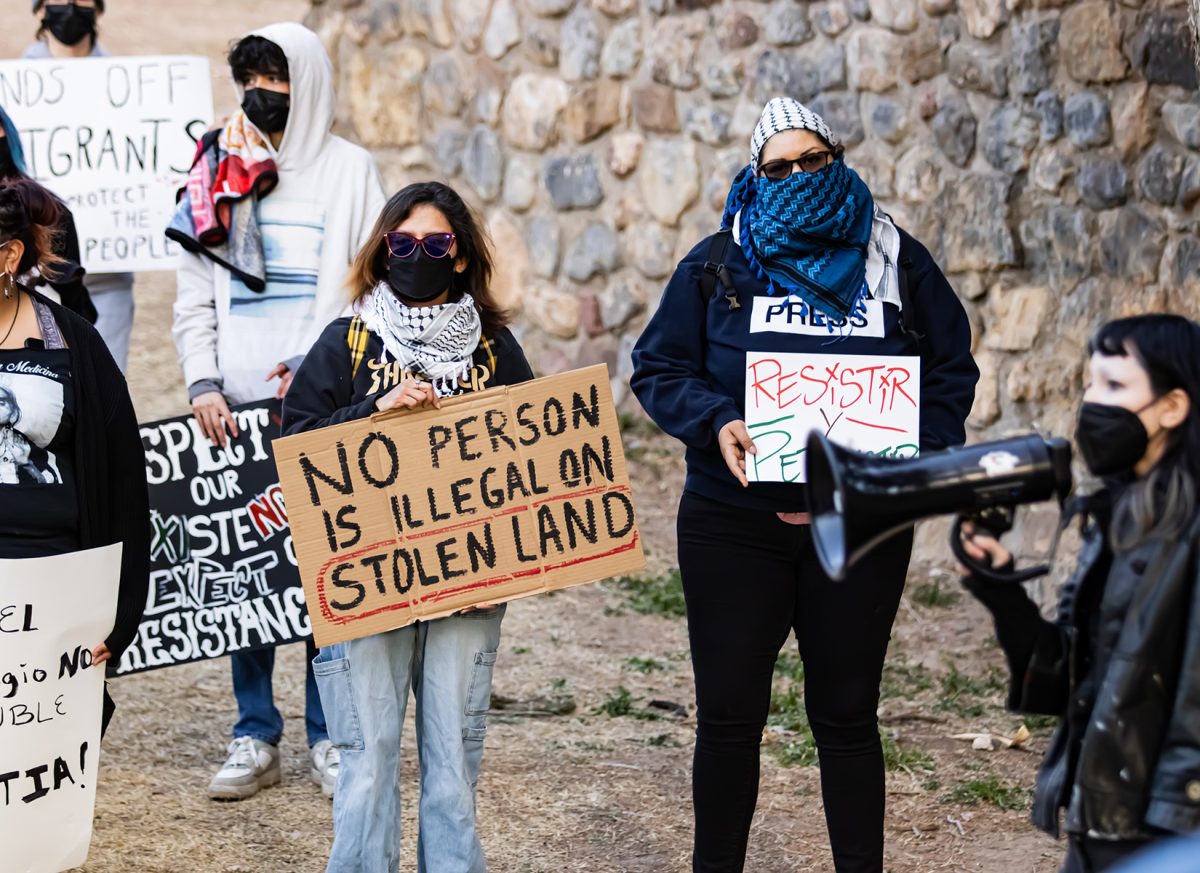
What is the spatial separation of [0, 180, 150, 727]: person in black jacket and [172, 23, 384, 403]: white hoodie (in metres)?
0.91

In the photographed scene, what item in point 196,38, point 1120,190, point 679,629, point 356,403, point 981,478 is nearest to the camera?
point 981,478

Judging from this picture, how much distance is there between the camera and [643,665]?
6.24m

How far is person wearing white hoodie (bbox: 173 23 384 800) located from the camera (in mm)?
4809

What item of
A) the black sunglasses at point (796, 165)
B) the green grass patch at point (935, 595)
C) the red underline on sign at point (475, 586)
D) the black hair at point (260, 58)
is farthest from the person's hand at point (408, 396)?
the green grass patch at point (935, 595)

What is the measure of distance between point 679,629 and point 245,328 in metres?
2.53

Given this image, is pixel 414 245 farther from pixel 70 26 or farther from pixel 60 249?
pixel 70 26

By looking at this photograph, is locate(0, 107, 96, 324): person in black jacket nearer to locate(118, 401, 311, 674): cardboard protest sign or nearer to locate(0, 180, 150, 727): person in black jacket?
locate(0, 180, 150, 727): person in black jacket

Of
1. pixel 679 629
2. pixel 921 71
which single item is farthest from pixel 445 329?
pixel 921 71

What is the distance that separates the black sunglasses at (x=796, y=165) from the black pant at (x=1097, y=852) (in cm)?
158

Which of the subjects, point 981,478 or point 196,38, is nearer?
point 981,478

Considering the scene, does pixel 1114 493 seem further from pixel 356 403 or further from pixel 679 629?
pixel 679 629

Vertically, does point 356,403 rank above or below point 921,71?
below

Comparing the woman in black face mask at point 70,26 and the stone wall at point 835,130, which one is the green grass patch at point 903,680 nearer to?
the stone wall at point 835,130

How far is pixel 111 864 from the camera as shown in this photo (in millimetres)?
4477
